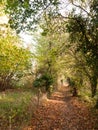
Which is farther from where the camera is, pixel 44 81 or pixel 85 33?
pixel 44 81

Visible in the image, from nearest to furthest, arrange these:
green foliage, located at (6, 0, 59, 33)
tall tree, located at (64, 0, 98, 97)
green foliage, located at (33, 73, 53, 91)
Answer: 1. green foliage, located at (6, 0, 59, 33)
2. tall tree, located at (64, 0, 98, 97)
3. green foliage, located at (33, 73, 53, 91)

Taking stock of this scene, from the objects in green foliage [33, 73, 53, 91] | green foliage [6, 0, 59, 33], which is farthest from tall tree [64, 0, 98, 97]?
green foliage [33, 73, 53, 91]

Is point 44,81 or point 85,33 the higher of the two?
point 85,33

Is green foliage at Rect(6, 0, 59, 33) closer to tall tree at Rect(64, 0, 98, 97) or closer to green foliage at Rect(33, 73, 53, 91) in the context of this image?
tall tree at Rect(64, 0, 98, 97)

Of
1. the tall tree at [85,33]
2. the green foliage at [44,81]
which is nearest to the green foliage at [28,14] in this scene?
the tall tree at [85,33]

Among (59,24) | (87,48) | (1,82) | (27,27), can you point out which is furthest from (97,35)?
(1,82)

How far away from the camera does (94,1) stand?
16516 millimetres

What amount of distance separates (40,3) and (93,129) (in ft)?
23.5

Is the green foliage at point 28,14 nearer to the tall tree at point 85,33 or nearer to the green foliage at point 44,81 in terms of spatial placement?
the tall tree at point 85,33

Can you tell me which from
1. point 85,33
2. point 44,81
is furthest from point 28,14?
point 44,81

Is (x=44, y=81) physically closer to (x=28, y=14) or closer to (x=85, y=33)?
(x=85, y=33)

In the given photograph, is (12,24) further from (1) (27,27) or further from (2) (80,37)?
(2) (80,37)

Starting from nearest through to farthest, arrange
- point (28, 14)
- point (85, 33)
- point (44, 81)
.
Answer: point (28, 14) < point (85, 33) < point (44, 81)

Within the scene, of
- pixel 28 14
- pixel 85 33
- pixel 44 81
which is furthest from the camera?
pixel 44 81
